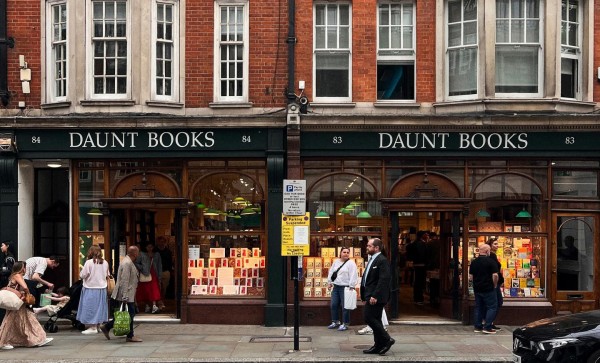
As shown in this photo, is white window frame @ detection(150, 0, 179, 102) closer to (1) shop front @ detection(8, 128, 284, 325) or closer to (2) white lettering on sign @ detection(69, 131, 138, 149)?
(1) shop front @ detection(8, 128, 284, 325)

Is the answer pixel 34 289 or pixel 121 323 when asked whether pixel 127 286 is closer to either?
pixel 121 323

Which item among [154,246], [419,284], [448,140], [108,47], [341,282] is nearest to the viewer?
[341,282]

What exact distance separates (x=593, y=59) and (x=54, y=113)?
1107cm

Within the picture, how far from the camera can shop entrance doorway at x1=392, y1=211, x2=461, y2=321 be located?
1614 centimetres

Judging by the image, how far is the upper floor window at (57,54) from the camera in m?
16.0

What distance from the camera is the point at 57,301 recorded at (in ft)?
50.4

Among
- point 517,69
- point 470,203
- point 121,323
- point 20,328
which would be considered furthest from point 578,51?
point 20,328

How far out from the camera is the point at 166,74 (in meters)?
15.9

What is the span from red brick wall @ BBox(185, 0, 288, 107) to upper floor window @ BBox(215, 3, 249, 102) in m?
0.16

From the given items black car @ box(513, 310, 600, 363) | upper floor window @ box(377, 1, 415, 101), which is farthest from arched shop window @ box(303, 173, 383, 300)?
black car @ box(513, 310, 600, 363)

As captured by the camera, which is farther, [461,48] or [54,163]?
[54,163]

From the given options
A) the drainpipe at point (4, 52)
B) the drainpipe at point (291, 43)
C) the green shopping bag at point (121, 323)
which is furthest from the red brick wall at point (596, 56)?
the drainpipe at point (4, 52)

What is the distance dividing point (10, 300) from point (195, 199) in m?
4.46

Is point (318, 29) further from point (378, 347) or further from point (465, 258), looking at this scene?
point (378, 347)
